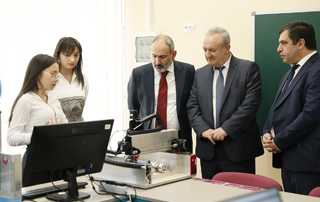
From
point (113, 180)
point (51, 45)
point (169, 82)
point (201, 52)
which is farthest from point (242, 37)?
point (113, 180)

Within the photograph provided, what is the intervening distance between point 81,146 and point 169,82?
1.54 meters

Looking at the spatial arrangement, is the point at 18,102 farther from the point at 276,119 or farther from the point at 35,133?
the point at 276,119

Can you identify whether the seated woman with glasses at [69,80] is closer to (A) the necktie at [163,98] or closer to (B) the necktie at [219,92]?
(A) the necktie at [163,98]

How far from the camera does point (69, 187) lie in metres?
2.35

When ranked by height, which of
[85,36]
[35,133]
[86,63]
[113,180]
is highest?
[85,36]

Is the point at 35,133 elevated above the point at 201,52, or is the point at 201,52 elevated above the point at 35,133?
the point at 201,52

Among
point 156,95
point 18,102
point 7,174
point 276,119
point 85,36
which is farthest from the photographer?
point 85,36

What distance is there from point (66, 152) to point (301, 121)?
5.91ft

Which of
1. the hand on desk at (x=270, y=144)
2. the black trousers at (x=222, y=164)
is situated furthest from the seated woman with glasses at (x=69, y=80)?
the hand on desk at (x=270, y=144)

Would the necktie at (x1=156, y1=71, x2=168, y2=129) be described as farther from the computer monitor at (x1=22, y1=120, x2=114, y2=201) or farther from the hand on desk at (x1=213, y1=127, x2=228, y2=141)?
the computer monitor at (x1=22, y1=120, x2=114, y2=201)

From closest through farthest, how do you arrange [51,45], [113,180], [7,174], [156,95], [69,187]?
1. [7,174]
2. [69,187]
3. [113,180]
4. [156,95]
5. [51,45]

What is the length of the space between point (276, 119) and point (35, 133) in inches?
79.5

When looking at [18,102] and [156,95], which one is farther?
[156,95]

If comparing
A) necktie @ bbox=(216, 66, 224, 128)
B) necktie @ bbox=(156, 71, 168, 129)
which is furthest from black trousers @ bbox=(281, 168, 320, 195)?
necktie @ bbox=(156, 71, 168, 129)
